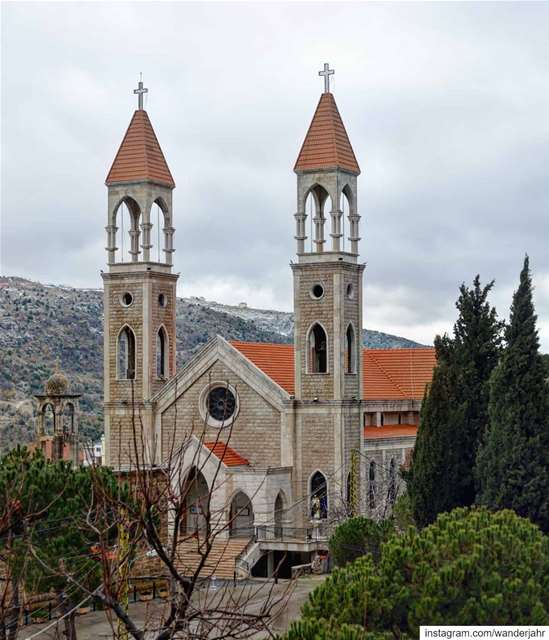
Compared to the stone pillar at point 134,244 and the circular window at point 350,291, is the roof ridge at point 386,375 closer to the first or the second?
the circular window at point 350,291

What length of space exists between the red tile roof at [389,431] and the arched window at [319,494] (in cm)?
260

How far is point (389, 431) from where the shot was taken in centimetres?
4800

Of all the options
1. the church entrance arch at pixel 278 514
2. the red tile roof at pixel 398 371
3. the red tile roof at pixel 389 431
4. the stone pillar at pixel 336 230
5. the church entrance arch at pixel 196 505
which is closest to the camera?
the church entrance arch at pixel 196 505

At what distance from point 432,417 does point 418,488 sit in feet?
7.67

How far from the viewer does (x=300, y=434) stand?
44250 millimetres

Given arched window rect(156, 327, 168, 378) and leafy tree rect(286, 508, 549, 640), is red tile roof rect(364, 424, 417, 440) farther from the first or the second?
leafy tree rect(286, 508, 549, 640)

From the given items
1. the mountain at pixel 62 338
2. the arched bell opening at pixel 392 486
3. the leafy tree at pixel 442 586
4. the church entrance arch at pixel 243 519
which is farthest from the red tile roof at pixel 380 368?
the mountain at pixel 62 338

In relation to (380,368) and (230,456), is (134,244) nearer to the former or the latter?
(230,456)

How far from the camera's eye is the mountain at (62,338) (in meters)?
98.9

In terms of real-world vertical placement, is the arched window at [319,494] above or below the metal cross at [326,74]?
below

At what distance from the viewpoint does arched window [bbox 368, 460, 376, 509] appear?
149ft

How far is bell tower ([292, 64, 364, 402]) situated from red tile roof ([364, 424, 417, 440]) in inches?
84.1

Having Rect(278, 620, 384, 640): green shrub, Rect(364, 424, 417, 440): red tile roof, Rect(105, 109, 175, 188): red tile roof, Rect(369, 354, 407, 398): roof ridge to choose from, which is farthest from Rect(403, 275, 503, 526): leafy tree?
Rect(278, 620, 384, 640): green shrub

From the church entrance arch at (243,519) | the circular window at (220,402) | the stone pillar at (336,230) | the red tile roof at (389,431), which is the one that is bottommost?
the church entrance arch at (243,519)
